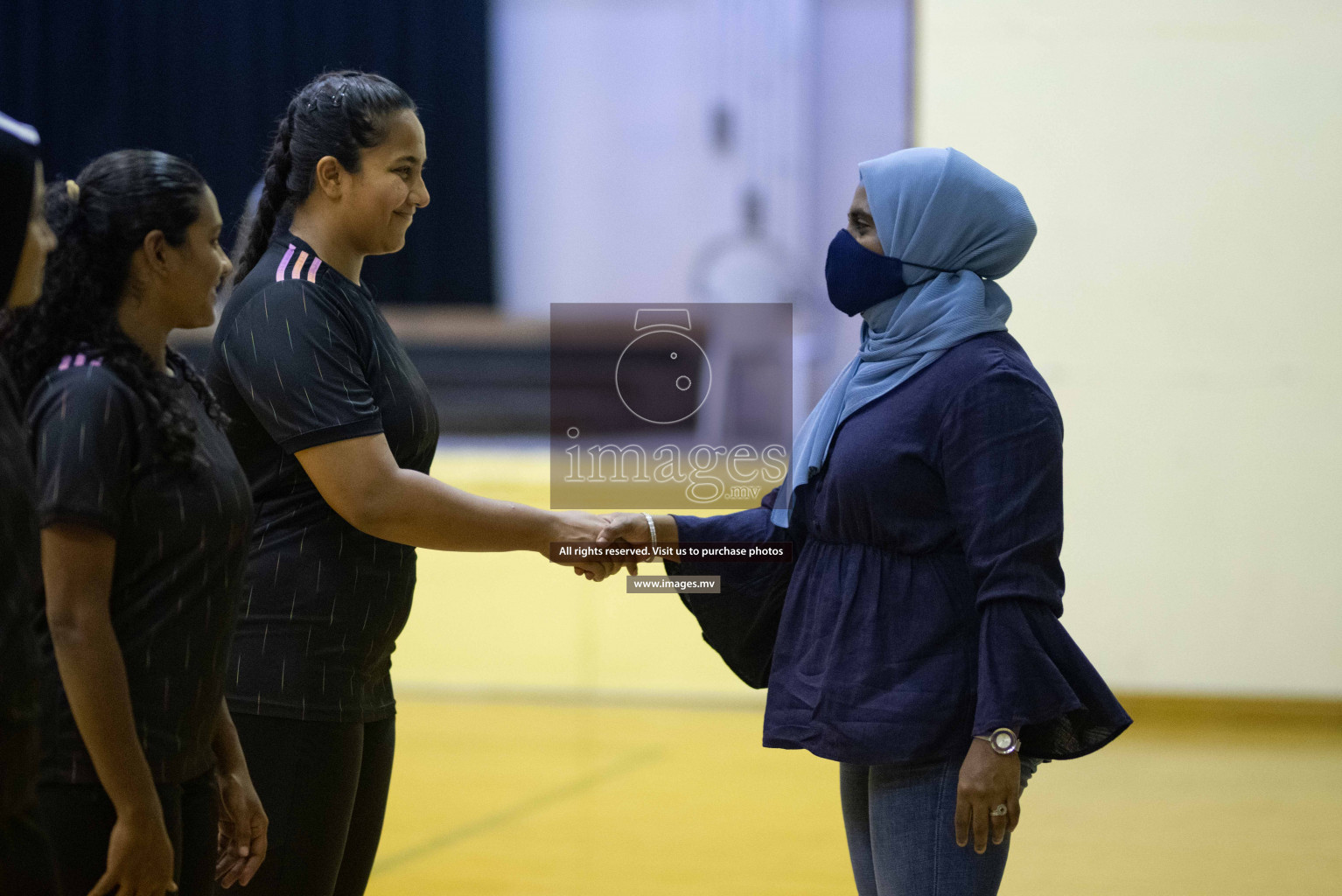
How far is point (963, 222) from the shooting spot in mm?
1499

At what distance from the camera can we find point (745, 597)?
1.71 metres

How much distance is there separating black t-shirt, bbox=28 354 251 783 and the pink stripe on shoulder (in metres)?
0.27

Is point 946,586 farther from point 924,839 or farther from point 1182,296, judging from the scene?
point 1182,296

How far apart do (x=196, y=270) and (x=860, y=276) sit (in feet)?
2.61

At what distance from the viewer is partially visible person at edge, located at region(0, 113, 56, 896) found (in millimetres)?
936

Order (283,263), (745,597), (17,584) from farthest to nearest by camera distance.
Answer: (745,597) < (283,263) < (17,584)

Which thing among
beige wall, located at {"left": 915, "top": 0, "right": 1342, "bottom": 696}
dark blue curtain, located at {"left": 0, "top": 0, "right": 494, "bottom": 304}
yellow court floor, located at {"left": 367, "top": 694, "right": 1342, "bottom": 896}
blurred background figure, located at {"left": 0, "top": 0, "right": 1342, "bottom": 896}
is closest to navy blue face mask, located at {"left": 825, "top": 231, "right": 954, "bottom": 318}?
yellow court floor, located at {"left": 367, "top": 694, "right": 1342, "bottom": 896}

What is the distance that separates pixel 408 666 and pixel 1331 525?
3571 millimetres

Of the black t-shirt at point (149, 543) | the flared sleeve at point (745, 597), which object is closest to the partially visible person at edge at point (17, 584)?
the black t-shirt at point (149, 543)

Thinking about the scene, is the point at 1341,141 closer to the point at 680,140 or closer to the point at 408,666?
the point at 680,140

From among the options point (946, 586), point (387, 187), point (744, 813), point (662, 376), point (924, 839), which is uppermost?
point (387, 187)

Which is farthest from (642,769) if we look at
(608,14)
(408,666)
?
(608,14)

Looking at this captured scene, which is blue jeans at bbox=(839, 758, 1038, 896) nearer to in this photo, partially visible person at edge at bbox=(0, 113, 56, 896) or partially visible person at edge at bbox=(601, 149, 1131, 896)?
partially visible person at edge at bbox=(601, 149, 1131, 896)

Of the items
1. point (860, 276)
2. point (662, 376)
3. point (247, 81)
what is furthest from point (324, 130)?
point (247, 81)
